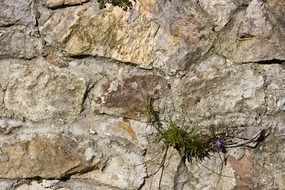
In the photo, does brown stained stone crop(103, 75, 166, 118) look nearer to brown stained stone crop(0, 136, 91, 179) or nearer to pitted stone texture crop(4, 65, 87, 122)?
pitted stone texture crop(4, 65, 87, 122)

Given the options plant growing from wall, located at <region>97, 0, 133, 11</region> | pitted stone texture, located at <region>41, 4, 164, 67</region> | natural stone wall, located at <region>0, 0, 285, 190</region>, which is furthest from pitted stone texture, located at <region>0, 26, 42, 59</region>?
plant growing from wall, located at <region>97, 0, 133, 11</region>

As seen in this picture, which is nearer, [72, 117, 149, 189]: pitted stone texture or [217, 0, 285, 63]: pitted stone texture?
[217, 0, 285, 63]: pitted stone texture

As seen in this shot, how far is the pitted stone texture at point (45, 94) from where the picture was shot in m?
2.77

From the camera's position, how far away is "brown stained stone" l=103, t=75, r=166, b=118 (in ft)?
9.02

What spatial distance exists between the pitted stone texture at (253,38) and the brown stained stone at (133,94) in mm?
310

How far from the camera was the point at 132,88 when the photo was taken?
2762mm

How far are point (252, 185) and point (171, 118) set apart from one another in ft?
1.40

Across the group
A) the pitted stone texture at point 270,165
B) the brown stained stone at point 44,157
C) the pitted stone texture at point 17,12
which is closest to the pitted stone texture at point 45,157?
the brown stained stone at point 44,157

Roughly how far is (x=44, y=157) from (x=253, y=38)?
3.24 ft

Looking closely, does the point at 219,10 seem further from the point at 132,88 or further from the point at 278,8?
the point at 132,88

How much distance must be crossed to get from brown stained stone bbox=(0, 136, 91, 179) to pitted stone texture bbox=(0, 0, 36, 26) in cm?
49

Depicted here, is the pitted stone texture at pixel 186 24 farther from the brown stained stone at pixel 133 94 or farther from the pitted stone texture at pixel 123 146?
the pitted stone texture at pixel 123 146

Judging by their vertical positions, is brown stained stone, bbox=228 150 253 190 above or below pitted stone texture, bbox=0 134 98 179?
above

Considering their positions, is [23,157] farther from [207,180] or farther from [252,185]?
[252,185]
